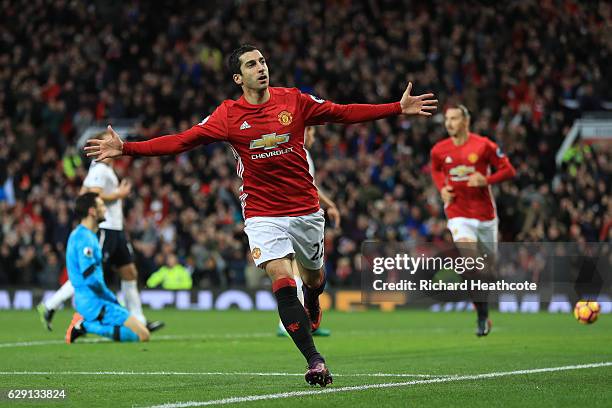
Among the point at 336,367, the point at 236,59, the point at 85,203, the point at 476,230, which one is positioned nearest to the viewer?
the point at 236,59

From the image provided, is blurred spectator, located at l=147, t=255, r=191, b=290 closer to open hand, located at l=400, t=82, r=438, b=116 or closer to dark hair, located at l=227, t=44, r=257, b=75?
dark hair, located at l=227, t=44, r=257, b=75

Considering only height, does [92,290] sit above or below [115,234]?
below

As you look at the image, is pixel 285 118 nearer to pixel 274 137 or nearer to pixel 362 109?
pixel 274 137

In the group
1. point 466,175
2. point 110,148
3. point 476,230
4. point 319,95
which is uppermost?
point 319,95

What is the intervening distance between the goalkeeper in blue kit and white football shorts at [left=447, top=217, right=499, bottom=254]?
377 centimetres

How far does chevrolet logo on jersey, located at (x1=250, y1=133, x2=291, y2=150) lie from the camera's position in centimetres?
818

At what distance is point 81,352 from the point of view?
11219mm

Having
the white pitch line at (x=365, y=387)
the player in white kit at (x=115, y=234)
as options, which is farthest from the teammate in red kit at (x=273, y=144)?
the player in white kit at (x=115, y=234)

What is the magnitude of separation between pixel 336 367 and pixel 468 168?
15.4 feet

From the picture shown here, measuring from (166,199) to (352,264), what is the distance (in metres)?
5.09

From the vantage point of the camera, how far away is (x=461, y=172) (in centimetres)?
1335

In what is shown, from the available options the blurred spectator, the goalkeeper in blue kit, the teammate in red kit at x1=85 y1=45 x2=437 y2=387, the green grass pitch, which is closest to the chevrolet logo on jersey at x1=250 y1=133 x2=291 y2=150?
the teammate in red kit at x1=85 y1=45 x2=437 y2=387

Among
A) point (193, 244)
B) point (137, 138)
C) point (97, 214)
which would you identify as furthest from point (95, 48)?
point (97, 214)

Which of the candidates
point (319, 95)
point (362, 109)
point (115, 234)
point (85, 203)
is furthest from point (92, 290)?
point (319, 95)
